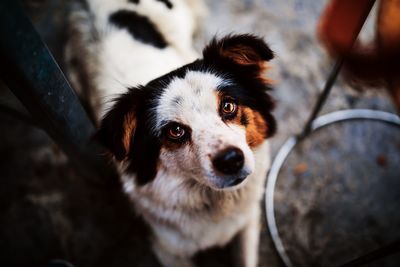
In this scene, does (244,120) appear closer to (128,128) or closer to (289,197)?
(128,128)

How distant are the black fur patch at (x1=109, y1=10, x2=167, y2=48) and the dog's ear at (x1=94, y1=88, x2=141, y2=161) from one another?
28.5 inches

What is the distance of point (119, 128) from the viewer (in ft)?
4.94

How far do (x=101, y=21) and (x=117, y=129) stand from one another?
→ 112cm

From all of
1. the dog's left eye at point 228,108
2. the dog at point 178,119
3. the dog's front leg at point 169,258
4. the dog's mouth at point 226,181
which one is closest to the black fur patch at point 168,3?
the dog at point 178,119

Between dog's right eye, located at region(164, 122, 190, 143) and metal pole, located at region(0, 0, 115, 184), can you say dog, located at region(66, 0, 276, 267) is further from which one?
metal pole, located at region(0, 0, 115, 184)

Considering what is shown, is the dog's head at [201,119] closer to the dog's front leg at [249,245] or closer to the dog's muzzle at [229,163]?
the dog's muzzle at [229,163]

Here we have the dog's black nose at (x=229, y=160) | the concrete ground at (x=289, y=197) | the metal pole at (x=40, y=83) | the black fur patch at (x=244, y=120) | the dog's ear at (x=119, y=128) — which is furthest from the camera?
the concrete ground at (x=289, y=197)

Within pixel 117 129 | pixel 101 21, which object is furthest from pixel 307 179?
pixel 101 21

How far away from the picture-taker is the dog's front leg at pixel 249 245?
2.11 meters

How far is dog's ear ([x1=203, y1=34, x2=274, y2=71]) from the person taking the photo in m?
1.52

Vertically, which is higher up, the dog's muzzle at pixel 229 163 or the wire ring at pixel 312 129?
the dog's muzzle at pixel 229 163

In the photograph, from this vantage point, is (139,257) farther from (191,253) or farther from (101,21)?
(101,21)

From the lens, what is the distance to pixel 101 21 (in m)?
2.23

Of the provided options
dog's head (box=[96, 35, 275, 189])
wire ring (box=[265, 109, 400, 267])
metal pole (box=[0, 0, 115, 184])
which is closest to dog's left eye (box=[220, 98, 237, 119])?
dog's head (box=[96, 35, 275, 189])
